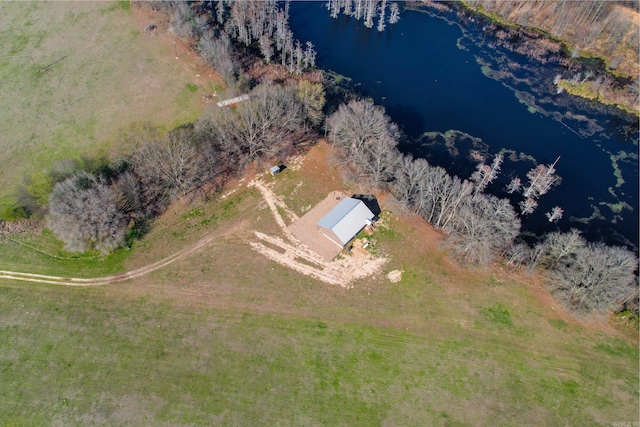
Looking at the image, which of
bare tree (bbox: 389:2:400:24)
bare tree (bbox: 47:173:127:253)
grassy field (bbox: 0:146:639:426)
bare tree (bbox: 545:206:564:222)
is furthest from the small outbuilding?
bare tree (bbox: 389:2:400:24)

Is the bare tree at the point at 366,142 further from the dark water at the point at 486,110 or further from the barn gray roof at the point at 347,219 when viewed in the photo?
the dark water at the point at 486,110

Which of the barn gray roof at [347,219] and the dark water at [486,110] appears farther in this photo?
the dark water at [486,110]

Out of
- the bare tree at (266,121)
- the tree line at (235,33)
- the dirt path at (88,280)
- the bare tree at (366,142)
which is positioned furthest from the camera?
the tree line at (235,33)

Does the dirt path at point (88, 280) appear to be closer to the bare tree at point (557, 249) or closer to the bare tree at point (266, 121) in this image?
the bare tree at point (266, 121)

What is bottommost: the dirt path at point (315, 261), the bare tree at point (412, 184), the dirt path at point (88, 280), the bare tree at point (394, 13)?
the dirt path at point (88, 280)

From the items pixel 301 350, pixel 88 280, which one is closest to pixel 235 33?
pixel 88 280

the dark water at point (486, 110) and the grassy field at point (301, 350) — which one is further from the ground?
the dark water at point (486, 110)

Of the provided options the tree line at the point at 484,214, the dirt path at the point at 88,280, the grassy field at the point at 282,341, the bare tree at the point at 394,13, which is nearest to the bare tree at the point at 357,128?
the tree line at the point at 484,214

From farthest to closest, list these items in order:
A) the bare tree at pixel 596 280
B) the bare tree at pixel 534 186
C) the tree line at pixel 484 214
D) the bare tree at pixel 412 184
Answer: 1. the bare tree at pixel 534 186
2. the bare tree at pixel 412 184
3. the tree line at pixel 484 214
4. the bare tree at pixel 596 280
